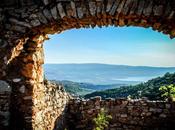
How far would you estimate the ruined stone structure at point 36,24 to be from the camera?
6.45m

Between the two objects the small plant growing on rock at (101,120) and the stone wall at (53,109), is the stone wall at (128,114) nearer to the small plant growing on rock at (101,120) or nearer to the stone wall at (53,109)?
the small plant growing on rock at (101,120)

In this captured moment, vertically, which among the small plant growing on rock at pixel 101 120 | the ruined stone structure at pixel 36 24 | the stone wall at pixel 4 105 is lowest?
the small plant growing on rock at pixel 101 120

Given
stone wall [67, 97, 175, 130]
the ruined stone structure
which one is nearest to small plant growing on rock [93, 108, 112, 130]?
stone wall [67, 97, 175, 130]

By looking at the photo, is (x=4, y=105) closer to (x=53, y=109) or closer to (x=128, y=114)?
(x=53, y=109)

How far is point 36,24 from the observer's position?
22.6ft

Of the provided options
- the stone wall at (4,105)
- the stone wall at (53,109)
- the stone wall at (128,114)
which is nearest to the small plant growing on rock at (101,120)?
the stone wall at (128,114)

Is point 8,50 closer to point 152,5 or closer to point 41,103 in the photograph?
point 41,103

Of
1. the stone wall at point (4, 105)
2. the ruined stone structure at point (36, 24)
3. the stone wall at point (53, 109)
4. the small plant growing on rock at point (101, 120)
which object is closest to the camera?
the ruined stone structure at point (36, 24)

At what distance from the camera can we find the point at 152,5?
6.37 metres

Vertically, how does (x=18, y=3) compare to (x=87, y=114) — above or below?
above

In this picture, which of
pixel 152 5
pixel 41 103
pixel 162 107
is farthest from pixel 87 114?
pixel 152 5

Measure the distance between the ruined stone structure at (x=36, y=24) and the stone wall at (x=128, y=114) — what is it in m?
4.25

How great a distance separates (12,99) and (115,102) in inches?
203

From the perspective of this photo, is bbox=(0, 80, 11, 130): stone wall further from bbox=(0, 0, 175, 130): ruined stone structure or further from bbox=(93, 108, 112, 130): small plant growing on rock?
bbox=(93, 108, 112, 130): small plant growing on rock
